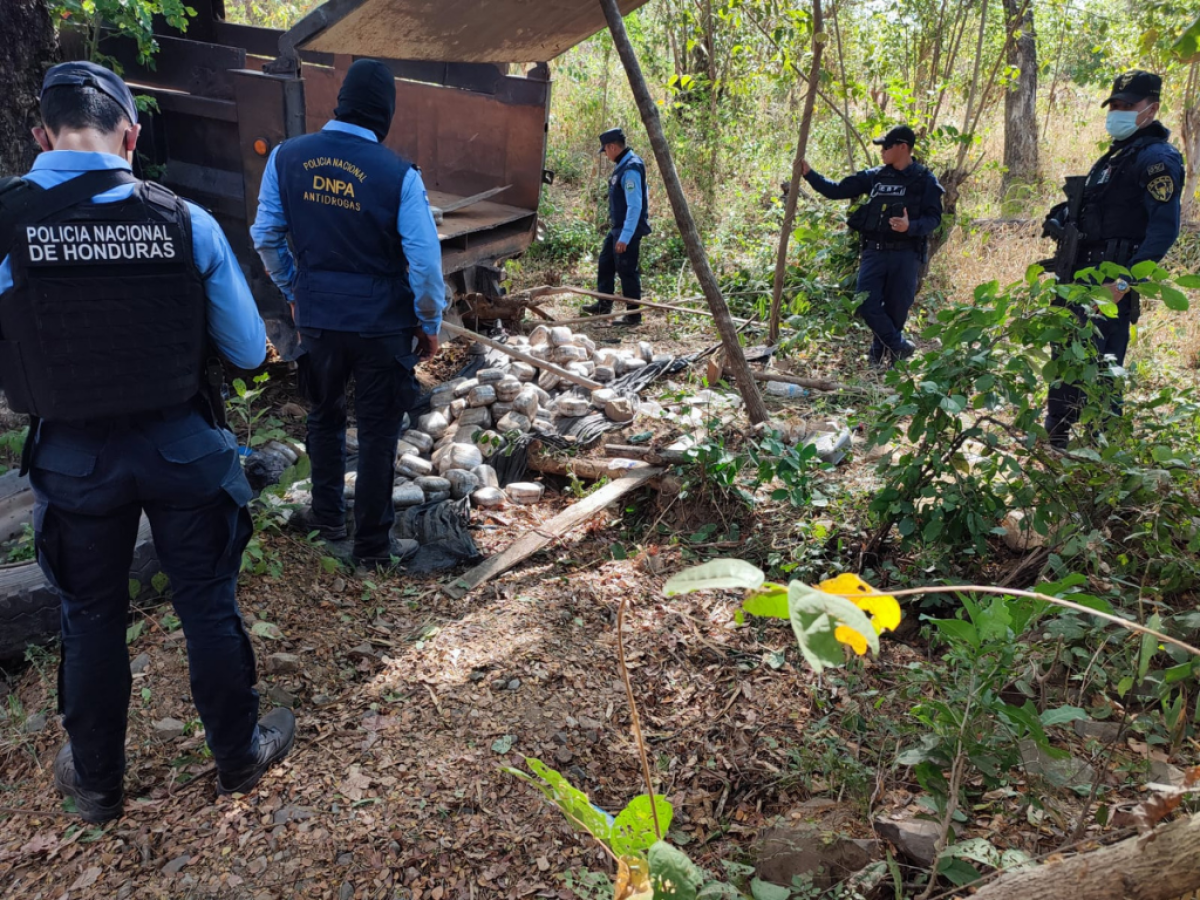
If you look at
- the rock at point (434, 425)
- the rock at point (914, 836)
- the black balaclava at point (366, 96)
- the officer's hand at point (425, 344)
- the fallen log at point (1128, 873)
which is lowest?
the rock at point (914, 836)

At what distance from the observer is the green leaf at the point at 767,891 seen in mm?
1885

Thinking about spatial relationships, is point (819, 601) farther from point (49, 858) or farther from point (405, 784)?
point (49, 858)

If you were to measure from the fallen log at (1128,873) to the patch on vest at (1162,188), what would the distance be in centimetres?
407

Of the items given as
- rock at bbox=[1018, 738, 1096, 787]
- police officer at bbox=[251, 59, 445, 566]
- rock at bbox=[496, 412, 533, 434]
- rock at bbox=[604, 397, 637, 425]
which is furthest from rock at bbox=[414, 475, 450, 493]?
rock at bbox=[1018, 738, 1096, 787]

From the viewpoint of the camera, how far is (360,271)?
3.43 meters

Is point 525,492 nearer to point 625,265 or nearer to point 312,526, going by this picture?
point 312,526

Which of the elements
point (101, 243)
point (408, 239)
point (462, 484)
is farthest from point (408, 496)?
point (101, 243)

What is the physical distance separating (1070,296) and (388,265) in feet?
8.34

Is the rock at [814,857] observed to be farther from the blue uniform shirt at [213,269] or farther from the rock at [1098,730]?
the blue uniform shirt at [213,269]

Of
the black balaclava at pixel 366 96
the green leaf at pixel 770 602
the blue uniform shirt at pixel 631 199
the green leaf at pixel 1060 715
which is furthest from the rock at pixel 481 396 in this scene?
the green leaf at pixel 770 602

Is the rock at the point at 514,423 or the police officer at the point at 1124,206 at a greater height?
the police officer at the point at 1124,206

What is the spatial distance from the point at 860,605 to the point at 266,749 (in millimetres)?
2042

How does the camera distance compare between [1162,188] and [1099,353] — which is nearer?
[1162,188]

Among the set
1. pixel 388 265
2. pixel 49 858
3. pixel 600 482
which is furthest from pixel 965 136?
pixel 49 858
